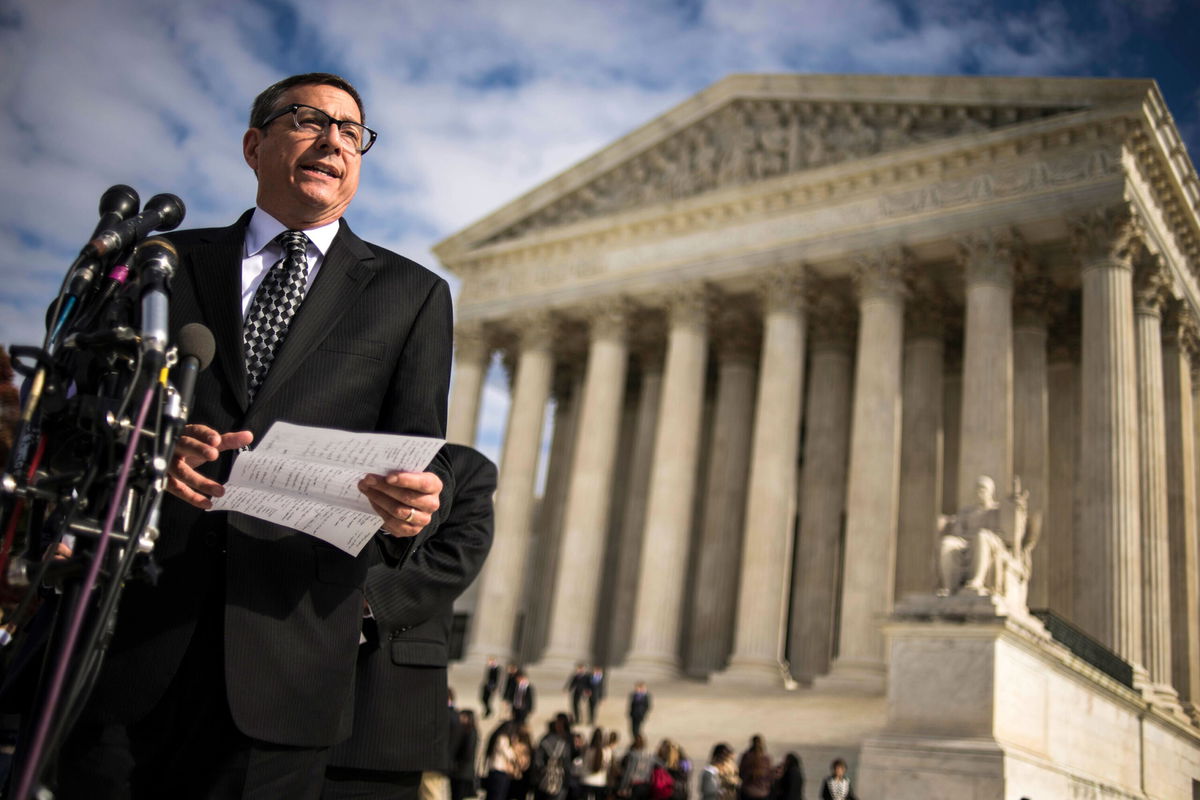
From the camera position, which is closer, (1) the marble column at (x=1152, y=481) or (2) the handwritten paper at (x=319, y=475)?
(2) the handwritten paper at (x=319, y=475)

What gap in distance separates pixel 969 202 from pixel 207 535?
3193 cm

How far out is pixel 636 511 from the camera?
41938 mm

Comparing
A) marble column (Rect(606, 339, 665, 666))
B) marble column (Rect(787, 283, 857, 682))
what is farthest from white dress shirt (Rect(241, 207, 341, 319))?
marble column (Rect(606, 339, 665, 666))

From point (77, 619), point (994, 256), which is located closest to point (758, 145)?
point (994, 256)

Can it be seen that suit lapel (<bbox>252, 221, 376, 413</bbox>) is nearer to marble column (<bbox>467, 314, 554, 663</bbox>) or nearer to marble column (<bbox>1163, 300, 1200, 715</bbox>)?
marble column (<bbox>1163, 300, 1200, 715</bbox>)

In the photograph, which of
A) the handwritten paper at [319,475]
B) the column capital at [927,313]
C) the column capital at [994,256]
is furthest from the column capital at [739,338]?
the handwritten paper at [319,475]

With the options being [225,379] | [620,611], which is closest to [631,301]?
[620,611]

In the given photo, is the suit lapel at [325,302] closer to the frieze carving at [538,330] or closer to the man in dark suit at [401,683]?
the man in dark suit at [401,683]

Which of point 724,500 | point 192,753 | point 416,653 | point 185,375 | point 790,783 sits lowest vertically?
point 790,783

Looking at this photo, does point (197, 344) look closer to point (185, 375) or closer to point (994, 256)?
point (185, 375)

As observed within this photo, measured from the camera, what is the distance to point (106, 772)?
9.76ft

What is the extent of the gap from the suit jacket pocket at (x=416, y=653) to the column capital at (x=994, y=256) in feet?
98.1

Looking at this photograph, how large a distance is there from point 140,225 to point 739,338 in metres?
37.6

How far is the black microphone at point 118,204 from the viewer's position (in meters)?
3.30
